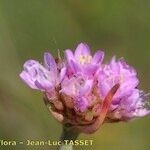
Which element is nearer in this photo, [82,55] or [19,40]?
[82,55]

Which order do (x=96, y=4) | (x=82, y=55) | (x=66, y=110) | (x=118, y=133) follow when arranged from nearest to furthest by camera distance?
(x=66, y=110) < (x=82, y=55) < (x=118, y=133) < (x=96, y=4)

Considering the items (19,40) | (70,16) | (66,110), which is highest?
(70,16)

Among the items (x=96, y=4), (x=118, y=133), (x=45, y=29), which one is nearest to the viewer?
(x=118, y=133)

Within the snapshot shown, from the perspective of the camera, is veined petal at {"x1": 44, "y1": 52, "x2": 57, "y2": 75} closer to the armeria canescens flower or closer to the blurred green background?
the armeria canescens flower

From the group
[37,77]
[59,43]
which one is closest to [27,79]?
[37,77]

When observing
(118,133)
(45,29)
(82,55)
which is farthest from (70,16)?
(82,55)

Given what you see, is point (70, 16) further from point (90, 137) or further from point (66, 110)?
point (66, 110)

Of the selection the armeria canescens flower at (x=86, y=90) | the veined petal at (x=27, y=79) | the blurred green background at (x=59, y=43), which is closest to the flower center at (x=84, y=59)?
the armeria canescens flower at (x=86, y=90)
